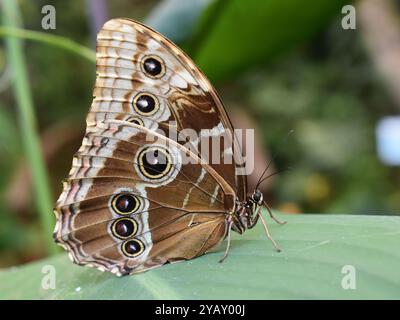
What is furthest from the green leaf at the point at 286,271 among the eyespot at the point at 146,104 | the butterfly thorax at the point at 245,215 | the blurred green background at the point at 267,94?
the blurred green background at the point at 267,94

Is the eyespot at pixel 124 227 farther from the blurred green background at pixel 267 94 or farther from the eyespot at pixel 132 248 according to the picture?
the blurred green background at pixel 267 94

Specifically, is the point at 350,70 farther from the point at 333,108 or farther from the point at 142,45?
the point at 142,45

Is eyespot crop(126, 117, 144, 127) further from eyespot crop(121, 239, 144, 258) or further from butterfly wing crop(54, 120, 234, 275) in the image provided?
eyespot crop(121, 239, 144, 258)

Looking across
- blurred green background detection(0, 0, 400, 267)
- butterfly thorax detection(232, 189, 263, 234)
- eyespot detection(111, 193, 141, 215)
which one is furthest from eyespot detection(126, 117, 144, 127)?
blurred green background detection(0, 0, 400, 267)

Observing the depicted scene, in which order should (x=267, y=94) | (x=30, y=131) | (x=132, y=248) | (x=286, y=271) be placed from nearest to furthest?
(x=286, y=271) < (x=132, y=248) < (x=30, y=131) < (x=267, y=94)

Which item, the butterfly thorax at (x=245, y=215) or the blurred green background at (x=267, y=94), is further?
the blurred green background at (x=267, y=94)

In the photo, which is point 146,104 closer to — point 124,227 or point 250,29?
point 124,227

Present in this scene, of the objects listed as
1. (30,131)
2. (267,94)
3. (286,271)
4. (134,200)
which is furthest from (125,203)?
(267,94)
